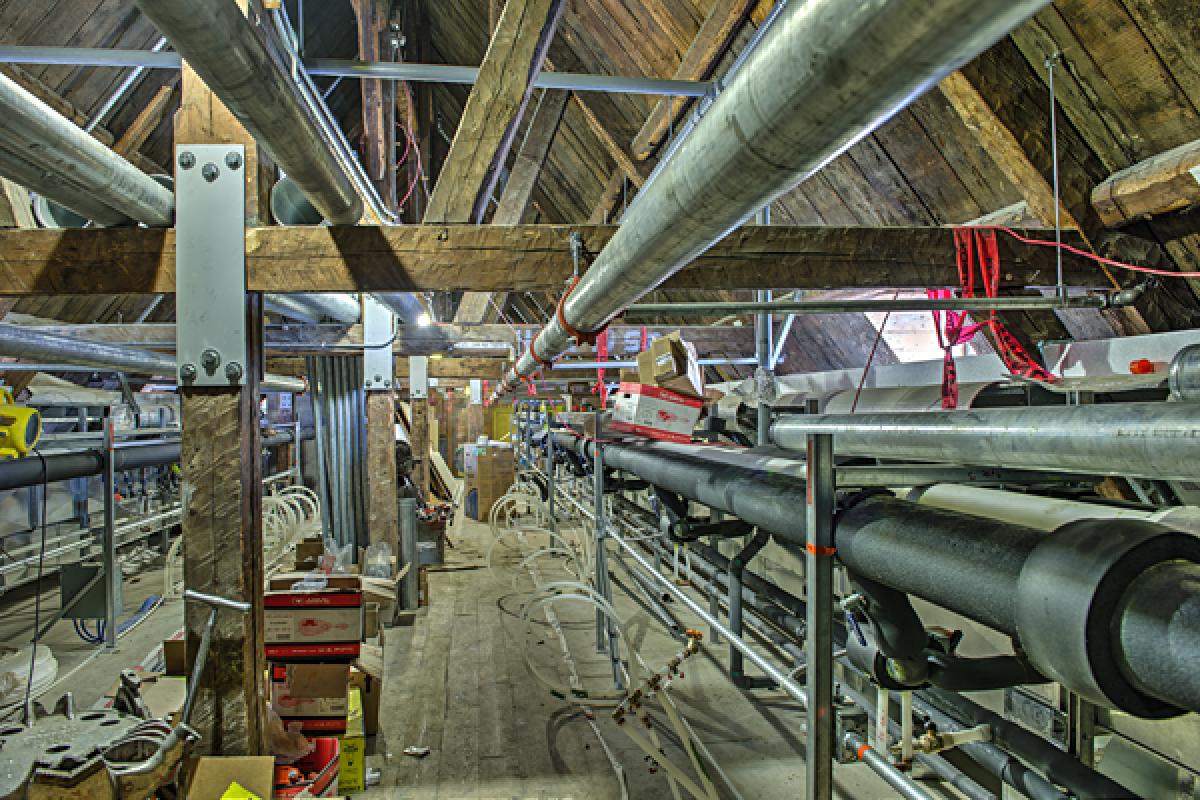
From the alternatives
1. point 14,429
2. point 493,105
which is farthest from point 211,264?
point 14,429

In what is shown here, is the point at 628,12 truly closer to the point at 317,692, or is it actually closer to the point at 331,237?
the point at 331,237

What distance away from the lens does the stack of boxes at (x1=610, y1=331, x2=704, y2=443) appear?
2633mm

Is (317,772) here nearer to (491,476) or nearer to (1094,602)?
(1094,602)

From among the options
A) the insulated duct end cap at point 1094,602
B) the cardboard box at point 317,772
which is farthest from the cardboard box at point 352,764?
the insulated duct end cap at point 1094,602

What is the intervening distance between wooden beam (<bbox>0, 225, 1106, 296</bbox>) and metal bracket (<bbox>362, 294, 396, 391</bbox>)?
2590mm

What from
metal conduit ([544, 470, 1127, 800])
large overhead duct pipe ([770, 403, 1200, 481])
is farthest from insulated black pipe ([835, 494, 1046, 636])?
metal conduit ([544, 470, 1127, 800])

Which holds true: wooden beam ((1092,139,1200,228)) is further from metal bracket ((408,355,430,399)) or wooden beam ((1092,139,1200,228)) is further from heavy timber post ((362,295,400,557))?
metal bracket ((408,355,430,399))

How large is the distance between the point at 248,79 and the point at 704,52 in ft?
8.96

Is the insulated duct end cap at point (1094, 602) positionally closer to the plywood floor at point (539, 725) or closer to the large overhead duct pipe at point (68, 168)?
the large overhead duct pipe at point (68, 168)

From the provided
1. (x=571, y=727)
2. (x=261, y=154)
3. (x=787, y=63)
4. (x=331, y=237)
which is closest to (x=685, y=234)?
(x=787, y=63)

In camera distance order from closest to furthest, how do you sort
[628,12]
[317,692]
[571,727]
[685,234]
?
[685,234], [317,692], [571,727], [628,12]

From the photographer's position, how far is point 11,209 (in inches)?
106

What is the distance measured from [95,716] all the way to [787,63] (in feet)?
8.55

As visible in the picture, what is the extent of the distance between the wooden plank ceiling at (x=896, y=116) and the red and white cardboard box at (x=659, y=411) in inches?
57.8
